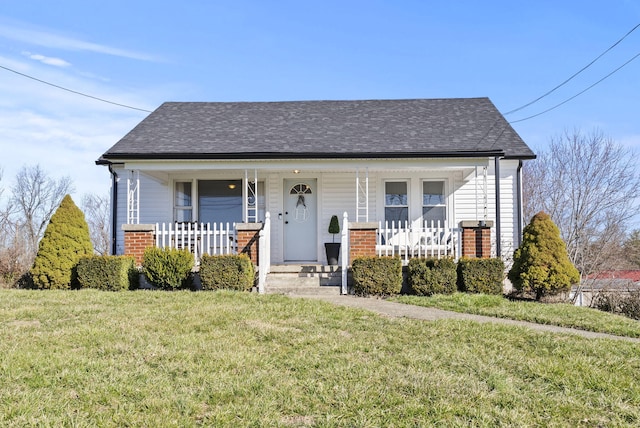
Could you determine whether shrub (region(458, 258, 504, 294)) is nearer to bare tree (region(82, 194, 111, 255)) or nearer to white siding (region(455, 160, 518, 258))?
white siding (region(455, 160, 518, 258))

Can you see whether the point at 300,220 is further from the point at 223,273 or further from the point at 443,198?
the point at 223,273

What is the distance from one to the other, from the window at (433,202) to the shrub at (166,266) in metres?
6.33

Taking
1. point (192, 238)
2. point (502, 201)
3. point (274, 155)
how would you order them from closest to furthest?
point (274, 155) → point (192, 238) → point (502, 201)

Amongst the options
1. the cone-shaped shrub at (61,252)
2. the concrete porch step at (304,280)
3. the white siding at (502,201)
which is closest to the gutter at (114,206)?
the cone-shaped shrub at (61,252)

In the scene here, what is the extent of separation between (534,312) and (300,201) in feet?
22.8

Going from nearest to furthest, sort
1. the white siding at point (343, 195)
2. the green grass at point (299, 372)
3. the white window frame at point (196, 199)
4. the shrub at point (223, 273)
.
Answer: the green grass at point (299, 372) < the shrub at point (223, 273) < the white siding at point (343, 195) < the white window frame at point (196, 199)

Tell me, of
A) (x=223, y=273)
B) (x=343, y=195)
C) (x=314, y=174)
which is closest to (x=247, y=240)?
(x=223, y=273)

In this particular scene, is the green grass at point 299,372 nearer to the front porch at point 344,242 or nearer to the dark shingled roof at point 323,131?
the front porch at point 344,242

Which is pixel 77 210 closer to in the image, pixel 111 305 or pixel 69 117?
pixel 111 305

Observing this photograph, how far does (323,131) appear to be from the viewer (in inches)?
535

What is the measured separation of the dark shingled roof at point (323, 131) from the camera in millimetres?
11867

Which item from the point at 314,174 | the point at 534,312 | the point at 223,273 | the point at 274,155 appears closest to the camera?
the point at 534,312

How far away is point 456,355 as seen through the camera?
5.14m

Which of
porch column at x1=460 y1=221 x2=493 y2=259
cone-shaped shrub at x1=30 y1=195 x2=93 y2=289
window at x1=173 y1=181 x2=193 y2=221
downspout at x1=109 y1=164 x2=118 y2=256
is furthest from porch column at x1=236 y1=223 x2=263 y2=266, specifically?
downspout at x1=109 y1=164 x2=118 y2=256
